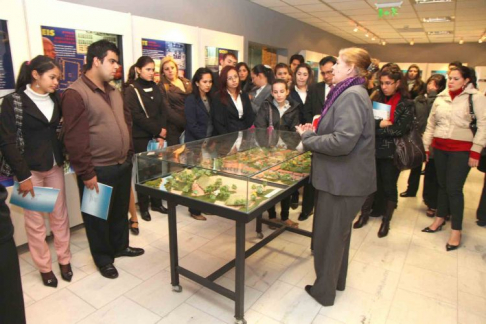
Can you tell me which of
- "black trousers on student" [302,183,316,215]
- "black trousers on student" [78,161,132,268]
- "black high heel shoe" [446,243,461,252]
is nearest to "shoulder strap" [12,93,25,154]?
"black trousers on student" [78,161,132,268]

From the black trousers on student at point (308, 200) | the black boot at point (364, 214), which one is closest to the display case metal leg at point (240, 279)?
the black trousers on student at point (308, 200)

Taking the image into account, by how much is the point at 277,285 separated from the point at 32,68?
249 centimetres

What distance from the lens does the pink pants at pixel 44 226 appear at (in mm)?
2617

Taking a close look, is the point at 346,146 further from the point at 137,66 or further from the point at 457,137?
the point at 137,66

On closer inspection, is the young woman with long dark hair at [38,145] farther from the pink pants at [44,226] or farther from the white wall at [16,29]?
the white wall at [16,29]

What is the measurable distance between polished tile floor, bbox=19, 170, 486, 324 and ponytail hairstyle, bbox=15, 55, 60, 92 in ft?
5.21

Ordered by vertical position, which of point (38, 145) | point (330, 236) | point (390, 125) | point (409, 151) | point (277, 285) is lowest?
point (277, 285)

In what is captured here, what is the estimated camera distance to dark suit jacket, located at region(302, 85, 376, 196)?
203cm

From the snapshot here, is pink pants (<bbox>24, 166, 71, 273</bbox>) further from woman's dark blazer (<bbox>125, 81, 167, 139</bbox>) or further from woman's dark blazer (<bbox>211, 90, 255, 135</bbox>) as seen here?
woman's dark blazer (<bbox>211, 90, 255, 135</bbox>)

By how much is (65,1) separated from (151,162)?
7.67 feet

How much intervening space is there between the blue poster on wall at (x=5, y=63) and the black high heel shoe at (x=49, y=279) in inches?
62.7

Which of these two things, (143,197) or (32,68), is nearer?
(32,68)

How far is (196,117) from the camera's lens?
12.5 ft

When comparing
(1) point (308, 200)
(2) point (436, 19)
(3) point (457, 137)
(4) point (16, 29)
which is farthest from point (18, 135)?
(2) point (436, 19)
